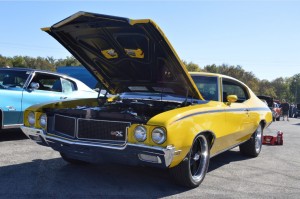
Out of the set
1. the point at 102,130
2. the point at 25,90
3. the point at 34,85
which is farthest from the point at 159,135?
the point at 25,90

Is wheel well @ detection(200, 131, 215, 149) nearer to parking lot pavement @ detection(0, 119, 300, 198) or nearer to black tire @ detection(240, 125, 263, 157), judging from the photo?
parking lot pavement @ detection(0, 119, 300, 198)

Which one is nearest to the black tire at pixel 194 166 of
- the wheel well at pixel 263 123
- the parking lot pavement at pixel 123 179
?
the parking lot pavement at pixel 123 179

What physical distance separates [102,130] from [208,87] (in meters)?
2.05

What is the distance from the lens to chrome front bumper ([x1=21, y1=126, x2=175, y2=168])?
11.4 ft

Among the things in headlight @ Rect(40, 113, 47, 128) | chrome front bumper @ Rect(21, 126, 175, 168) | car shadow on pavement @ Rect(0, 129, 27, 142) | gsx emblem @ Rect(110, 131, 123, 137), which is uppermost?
headlight @ Rect(40, 113, 47, 128)

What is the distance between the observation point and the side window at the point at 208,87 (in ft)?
16.6

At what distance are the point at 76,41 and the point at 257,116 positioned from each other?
12.0 feet

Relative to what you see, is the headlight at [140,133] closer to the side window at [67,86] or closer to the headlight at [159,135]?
the headlight at [159,135]

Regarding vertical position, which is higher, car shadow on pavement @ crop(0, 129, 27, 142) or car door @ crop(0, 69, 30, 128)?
car door @ crop(0, 69, 30, 128)

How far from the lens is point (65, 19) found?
14.1ft

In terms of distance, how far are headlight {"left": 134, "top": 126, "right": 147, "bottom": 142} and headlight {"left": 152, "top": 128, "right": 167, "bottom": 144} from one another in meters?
0.10

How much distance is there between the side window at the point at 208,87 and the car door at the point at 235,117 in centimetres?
24

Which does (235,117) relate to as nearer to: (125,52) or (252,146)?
(252,146)

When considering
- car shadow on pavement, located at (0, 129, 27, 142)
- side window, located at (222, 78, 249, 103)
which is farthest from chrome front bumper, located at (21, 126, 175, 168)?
car shadow on pavement, located at (0, 129, 27, 142)
